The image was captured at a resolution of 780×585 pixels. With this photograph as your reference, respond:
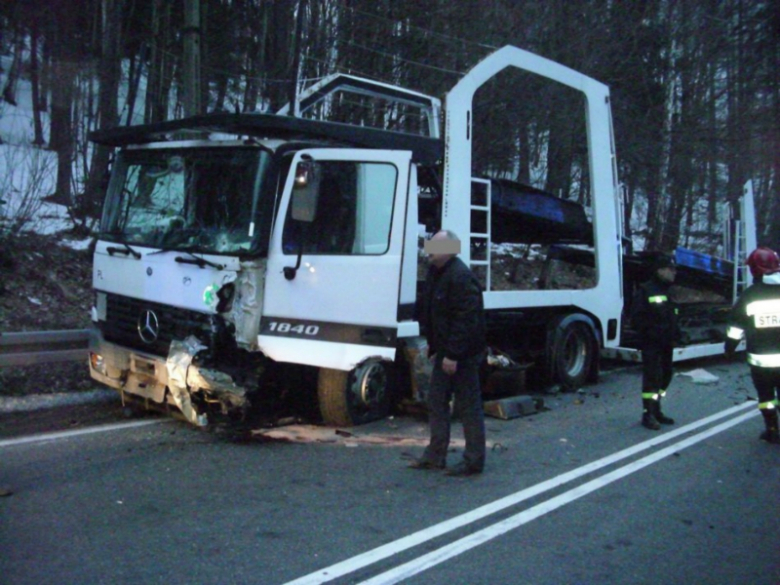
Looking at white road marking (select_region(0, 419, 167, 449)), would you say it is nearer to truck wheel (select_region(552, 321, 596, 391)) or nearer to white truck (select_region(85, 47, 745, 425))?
white truck (select_region(85, 47, 745, 425))

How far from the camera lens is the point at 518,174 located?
13.3 metres

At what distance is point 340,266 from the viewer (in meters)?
6.25

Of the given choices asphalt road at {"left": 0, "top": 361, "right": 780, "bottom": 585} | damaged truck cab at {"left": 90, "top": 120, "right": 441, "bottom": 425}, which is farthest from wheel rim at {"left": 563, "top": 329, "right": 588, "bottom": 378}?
damaged truck cab at {"left": 90, "top": 120, "right": 441, "bottom": 425}

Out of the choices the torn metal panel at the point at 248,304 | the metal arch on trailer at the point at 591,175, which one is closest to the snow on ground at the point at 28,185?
the torn metal panel at the point at 248,304

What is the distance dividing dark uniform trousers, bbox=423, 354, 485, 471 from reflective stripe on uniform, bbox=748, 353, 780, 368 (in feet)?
9.45

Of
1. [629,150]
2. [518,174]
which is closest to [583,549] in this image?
[518,174]

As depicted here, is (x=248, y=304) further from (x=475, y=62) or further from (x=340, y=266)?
(x=475, y=62)

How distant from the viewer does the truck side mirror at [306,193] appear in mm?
5855

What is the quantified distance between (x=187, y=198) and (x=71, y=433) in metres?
2.16

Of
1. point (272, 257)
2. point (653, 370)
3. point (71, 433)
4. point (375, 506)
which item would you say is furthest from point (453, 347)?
point (71, 433)

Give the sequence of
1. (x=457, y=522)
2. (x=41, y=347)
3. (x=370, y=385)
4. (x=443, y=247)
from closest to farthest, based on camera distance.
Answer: (x=457, y=522) → (x=443, y=247) → (x=370, y=385) → (x=41, y=347)

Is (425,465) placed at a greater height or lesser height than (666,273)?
lesser

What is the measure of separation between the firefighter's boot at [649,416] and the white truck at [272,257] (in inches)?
71.0

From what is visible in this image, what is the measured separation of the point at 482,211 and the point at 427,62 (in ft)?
30.7
